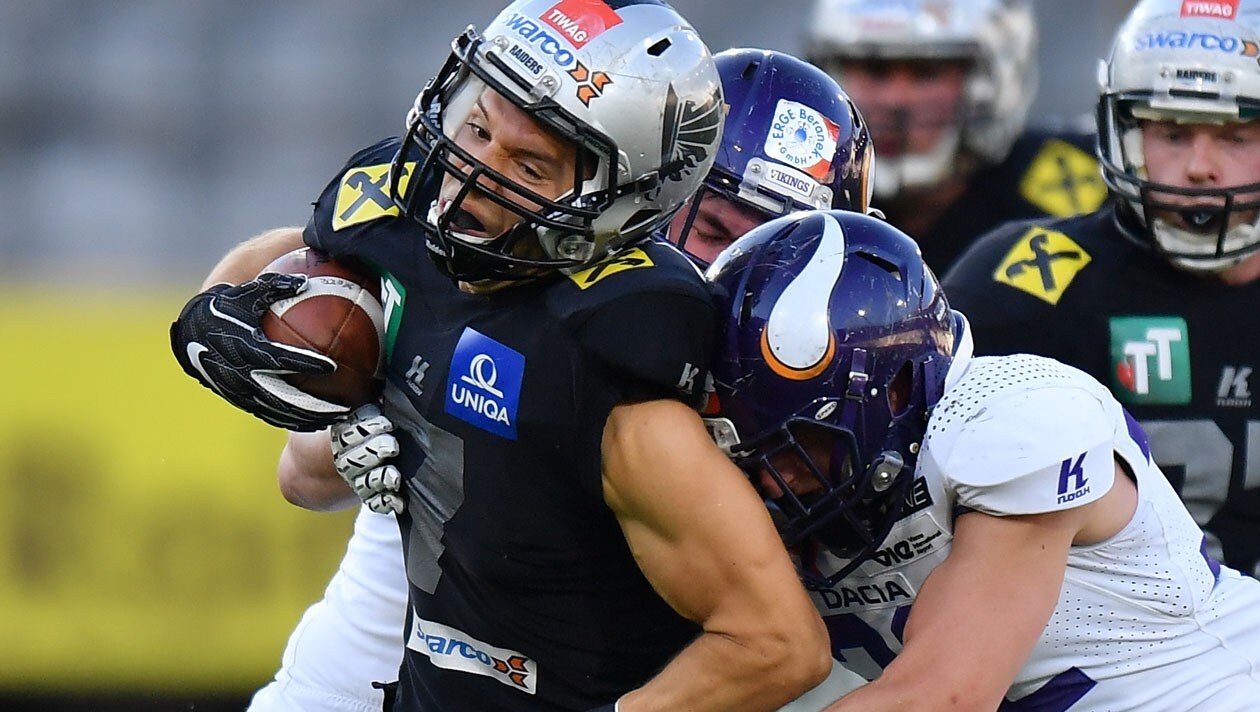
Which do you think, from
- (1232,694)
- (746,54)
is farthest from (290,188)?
(1232,694)

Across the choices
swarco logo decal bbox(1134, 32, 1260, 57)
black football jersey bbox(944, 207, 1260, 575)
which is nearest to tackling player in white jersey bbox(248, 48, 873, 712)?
black football jersey bbox(944, 207, 1260, 575)

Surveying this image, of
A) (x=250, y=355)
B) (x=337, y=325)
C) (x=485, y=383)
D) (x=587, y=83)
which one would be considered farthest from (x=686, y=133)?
(x=250, y=355)

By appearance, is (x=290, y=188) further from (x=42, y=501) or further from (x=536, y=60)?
(x=536, y=60)

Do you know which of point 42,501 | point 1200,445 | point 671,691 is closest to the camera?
point 671,691

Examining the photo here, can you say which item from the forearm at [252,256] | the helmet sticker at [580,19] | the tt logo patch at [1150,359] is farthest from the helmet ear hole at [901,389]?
the tt logo patch at [1150,359]

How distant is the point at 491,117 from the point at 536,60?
4.2 inches

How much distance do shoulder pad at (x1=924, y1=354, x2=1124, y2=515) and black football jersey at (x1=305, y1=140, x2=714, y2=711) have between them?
1.26 feet

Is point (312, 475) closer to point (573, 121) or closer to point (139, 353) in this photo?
point (573, 121)

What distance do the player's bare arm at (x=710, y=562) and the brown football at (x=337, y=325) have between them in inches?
19.0

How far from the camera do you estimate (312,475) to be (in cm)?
352

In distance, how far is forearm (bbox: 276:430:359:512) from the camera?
3461mm

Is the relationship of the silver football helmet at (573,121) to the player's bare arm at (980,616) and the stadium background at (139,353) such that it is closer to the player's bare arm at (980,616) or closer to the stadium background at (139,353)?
the player's bare arm at (980,616)

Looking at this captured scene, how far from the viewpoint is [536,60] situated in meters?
2.68

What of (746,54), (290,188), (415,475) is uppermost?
(746,54)
